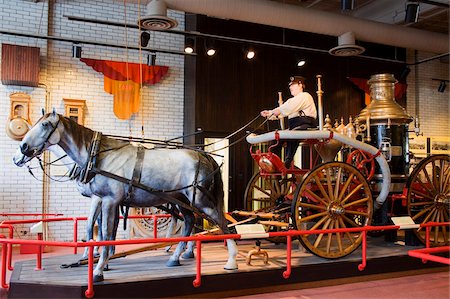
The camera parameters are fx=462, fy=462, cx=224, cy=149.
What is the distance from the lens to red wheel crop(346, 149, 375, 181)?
636 centimetres

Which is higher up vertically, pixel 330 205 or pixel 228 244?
pixel 330 205

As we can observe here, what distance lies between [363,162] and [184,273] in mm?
2987

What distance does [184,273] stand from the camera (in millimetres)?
4766

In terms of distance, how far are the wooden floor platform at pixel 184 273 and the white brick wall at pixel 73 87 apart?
9.97 ft

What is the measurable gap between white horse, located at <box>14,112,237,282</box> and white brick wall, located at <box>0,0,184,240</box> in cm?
379

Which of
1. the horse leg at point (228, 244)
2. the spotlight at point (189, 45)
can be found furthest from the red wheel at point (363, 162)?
the spotlight at point (189, 45)

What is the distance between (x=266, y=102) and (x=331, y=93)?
175 cm

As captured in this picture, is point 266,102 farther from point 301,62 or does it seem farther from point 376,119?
point 376,119

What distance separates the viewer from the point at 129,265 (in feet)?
17.0

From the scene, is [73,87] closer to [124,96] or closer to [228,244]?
[124,96]

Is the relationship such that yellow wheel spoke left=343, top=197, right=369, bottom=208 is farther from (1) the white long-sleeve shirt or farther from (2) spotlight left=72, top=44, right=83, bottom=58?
(2) spotlight left=72, top=44, right=83, bottom=58

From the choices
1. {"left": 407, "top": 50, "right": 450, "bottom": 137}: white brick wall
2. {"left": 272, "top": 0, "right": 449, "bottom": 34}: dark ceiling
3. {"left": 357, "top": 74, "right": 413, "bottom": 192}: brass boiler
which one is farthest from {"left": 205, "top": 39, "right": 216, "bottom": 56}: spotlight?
{"left": 407, "top": 50, "right": 450, "bottom": 137}: white brick wall

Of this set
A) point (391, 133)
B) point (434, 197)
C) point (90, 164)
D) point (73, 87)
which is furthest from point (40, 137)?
point (434, 197)

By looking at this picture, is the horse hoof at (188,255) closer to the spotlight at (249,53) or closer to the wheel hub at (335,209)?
the wheel hub at (335,209)
